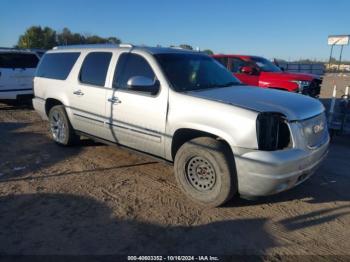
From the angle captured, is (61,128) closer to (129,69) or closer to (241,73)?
Result: (129,69)

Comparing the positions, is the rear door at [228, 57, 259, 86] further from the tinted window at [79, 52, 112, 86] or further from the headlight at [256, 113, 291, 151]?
the headlight at [256, 113, 291, 151]

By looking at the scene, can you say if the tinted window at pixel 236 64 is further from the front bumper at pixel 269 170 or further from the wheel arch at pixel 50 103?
the front bumper at pixel 269 170

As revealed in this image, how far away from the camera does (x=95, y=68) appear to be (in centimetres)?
577

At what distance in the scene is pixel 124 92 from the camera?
5.10 metres

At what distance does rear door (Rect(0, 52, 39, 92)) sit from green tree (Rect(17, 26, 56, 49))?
198 feet

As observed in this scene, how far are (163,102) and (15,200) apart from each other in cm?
223

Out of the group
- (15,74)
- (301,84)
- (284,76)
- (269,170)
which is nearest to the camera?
(269,170)

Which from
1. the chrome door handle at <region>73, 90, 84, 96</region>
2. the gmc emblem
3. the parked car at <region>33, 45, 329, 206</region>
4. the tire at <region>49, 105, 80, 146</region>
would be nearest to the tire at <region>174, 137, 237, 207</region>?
the parked car at <region>33, 45, 329, 206</region>

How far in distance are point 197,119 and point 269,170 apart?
104 cm

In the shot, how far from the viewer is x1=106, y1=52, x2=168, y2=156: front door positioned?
4.68 metres

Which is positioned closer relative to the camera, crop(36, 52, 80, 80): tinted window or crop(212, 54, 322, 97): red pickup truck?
crop(36, 52, 80, 80): tinted window

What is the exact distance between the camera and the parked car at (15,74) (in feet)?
34.7

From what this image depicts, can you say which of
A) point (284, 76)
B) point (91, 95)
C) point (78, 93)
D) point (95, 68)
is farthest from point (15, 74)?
point (284, 76)

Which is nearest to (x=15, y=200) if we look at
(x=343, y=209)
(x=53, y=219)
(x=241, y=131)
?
(x=53, y=219)
